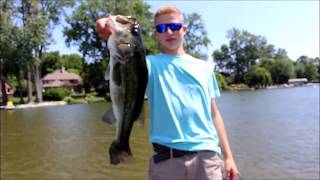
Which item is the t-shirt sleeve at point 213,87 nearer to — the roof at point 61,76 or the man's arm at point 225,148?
the man's arm at point 225,148

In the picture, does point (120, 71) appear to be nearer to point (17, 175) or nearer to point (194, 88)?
point (194, 88)

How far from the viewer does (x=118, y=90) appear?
279 centimetres

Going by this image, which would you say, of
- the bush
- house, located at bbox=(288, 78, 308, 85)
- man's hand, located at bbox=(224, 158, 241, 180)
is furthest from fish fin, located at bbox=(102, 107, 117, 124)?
house, located at bbox=(288, 78, 308, 85)

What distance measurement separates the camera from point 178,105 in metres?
→ 3.37

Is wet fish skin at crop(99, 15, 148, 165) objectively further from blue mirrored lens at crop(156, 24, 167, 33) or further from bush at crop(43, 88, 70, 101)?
bush at crop(43, 88, 70, 101)

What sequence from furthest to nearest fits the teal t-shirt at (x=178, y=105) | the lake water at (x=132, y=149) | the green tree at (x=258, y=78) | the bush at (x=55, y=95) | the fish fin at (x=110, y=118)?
1. the green tree at (x=258, y=78)
2. the bush at (x=55, y=95)
3. the lake water at (x=132, y=149)
4. the teal t-shirt at (x=178, y=105)
5. the fish fin at (x=110, y=118)

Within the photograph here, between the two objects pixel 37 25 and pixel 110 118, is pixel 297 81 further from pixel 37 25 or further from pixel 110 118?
pixel 110 118

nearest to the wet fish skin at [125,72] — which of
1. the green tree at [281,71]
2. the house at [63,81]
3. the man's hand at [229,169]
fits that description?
the man's hand at [229,169]

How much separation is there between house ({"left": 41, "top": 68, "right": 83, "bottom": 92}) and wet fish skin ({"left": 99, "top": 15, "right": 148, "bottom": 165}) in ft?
277

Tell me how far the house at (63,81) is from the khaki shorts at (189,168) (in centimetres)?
8378

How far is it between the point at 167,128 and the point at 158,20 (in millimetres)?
766

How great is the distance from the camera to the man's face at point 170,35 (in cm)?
343

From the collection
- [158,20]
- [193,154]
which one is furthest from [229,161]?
[158,20]

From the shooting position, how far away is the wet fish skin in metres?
2.67
